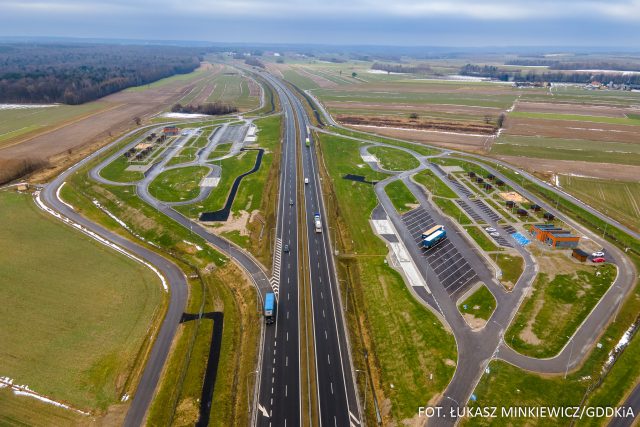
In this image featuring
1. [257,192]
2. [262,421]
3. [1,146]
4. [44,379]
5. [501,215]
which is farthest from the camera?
[1,146]

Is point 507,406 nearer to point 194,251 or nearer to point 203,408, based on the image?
point 203,408

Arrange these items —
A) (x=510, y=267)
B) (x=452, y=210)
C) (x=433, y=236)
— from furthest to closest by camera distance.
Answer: (x=452, y=210), (x=433, y=236), (x=510, y=267)

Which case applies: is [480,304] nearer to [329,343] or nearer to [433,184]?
[329,343]

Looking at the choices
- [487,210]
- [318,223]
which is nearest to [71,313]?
[318,223]

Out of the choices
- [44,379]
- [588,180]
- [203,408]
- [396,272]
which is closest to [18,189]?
[44,379]

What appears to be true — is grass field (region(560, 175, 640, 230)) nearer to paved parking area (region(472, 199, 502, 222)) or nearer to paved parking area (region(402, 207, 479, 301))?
paved parking area (region(472, 199, 502, 222))

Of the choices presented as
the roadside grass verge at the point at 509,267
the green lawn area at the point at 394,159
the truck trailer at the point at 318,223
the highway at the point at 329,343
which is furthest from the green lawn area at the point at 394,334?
the green lawn area at the point at 394,159

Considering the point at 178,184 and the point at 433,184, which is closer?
the point at 178,184

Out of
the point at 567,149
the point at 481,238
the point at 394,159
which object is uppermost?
the point at 567,149
